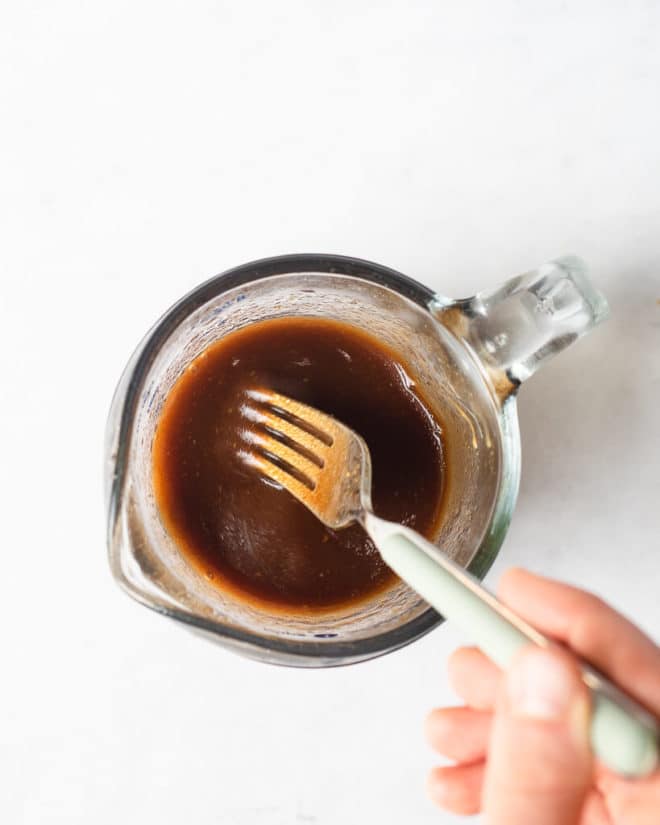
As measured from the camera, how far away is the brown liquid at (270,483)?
782mm

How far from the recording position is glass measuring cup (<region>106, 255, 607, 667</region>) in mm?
668

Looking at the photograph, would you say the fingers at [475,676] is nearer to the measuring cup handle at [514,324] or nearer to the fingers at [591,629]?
the fingers at [591,629]

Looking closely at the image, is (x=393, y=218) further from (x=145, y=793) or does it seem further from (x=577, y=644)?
(x=145, y=793)

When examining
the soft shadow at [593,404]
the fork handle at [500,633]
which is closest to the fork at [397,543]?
the fork handle at [500,633]

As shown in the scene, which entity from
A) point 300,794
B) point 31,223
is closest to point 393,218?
point 31,223

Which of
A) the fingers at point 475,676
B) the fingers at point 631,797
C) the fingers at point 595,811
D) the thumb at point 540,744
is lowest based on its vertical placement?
the fingers at point 595,811

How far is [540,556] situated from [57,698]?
0.52 m

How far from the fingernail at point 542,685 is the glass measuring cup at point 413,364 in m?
0.18

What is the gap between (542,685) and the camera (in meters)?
0.49

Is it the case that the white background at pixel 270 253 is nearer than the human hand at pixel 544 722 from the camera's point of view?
No

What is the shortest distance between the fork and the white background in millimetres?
220

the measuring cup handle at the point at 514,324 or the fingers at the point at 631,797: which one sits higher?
the measuring cup handle at the point at 514,324

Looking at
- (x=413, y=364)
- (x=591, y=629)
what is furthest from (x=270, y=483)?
(x=591, y=629)

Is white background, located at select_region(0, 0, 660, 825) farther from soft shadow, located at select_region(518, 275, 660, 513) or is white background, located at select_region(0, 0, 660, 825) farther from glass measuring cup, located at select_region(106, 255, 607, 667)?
glass measuring cup, located at select_region(106, 255, 607, 667)
